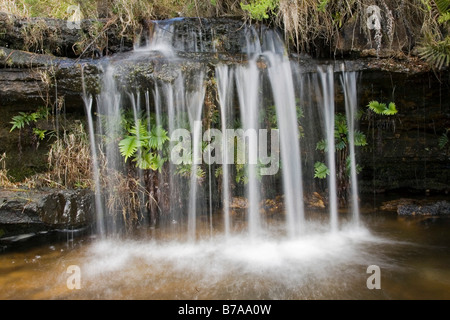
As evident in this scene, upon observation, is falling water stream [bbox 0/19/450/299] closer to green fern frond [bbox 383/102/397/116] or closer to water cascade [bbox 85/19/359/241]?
water cascade [bbox 85/19/359/241]

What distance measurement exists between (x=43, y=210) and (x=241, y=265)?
3.06 meters

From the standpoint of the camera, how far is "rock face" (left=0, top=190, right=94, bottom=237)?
4504mm

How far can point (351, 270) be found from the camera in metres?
3.74

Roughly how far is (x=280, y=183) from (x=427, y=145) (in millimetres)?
3034

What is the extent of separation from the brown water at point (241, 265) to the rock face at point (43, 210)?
27 centimetres

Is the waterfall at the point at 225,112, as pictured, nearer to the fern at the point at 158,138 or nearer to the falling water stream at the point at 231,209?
the falling water stream at the point at 231,209

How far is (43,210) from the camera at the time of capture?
456cm

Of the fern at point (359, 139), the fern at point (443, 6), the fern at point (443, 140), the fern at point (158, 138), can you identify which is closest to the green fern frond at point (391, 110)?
the fern at point (359, 139)

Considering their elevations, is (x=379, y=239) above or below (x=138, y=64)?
below

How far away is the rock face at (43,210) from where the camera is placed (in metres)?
4.50

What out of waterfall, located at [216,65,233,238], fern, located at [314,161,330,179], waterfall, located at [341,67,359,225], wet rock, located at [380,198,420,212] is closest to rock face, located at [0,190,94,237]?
waterfall, located at [216,65,233,238]

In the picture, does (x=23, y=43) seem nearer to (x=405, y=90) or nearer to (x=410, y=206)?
(x=405, y=90)

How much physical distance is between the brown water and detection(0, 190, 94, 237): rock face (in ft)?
0.89
